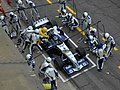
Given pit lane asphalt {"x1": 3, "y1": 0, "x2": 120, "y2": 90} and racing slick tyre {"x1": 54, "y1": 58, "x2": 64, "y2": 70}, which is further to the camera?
racing slick tyre {"x1": 54, "y1": 58, "x2": 64, "y2": 70}

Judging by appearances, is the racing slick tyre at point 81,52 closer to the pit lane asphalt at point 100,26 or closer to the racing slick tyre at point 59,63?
the pit lane asphalt at point 100,26

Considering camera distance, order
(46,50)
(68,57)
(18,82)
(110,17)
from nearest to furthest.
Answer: (18,82) → (68,57) → (46,50) → (110,17)

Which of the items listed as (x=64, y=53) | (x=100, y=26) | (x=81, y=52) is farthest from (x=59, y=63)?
(x=100, y=26)

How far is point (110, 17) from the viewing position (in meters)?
19.0

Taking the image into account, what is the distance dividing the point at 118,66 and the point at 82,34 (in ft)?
10.2

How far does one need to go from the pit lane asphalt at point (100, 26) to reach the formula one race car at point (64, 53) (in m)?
0.56

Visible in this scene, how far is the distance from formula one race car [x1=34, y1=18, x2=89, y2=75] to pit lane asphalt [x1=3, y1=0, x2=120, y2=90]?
0.56 m

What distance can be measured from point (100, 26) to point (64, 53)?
3960 mm

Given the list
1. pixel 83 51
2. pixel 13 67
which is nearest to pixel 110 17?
pixel 83 51

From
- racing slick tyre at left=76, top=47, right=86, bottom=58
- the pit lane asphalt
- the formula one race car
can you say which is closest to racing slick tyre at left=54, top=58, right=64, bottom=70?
the formula one race car

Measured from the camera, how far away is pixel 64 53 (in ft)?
49.9

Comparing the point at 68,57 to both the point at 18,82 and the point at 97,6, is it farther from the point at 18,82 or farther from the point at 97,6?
the point at 97,6

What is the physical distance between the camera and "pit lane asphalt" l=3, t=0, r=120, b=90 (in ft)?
47.7

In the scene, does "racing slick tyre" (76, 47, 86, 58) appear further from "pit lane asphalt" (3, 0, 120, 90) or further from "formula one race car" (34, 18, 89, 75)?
"pit lane asphalt" (3, 0, 120, 90)
